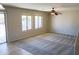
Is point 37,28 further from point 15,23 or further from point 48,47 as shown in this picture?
point 48,47

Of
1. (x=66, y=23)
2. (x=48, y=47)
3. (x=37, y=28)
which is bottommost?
(x=48, y=47)

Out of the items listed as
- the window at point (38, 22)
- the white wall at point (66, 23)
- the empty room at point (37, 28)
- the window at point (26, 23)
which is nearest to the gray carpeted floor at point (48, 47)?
the empty room at point (37, 28)

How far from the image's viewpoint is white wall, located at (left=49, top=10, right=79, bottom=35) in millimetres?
7602

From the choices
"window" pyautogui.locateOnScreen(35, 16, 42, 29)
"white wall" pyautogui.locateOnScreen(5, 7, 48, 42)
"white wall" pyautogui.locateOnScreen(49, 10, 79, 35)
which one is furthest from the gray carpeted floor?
"white wall" pyautogui.locateOnScreen(49, 10, 79, 35)

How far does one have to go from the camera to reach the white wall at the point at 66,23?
7602 millimetres

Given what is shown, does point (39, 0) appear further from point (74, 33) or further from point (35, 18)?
point (74, 33)

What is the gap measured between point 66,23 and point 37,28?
2380mm

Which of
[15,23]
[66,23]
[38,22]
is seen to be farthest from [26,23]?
[66,23]

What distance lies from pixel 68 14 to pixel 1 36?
5.13m

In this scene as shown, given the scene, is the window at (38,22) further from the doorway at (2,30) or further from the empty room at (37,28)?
the doorway at (2,30)

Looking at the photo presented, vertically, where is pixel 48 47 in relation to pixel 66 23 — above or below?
below

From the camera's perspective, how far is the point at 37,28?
742 cm

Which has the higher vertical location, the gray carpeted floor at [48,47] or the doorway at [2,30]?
the doorway at [2,30]

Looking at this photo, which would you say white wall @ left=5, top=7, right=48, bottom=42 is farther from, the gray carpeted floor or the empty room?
the gray carpeted floor
